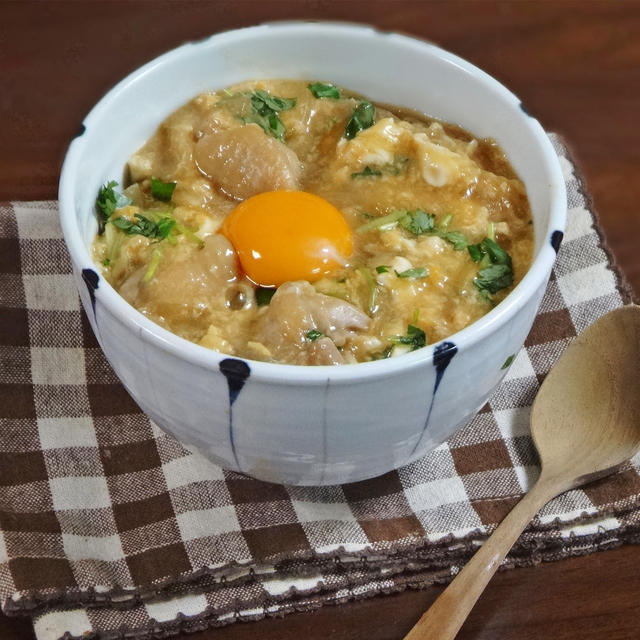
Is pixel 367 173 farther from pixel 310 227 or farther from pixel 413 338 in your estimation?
pixel 413 338

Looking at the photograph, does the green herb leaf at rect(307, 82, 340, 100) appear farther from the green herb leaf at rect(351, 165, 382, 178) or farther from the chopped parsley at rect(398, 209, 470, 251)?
the chopped parsley at rect(398, 209, 470, 251)

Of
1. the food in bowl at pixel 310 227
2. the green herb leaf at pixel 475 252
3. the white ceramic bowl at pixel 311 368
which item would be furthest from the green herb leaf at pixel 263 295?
the green herb leaf at pixel 475 252

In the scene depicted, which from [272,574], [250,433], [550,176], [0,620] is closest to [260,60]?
[550,176]

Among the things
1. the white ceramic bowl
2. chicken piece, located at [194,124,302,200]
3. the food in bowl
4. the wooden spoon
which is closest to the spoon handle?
the wooden spoon

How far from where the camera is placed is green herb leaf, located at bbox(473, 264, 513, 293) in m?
1.82

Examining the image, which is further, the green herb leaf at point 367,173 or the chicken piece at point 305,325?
the green herb leaf at point 367,173

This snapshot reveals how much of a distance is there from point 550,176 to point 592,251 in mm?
713

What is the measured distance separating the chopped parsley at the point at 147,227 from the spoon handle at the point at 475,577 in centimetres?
87

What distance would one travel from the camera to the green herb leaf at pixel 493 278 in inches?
71.8

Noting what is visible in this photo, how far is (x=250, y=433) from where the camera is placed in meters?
1.64

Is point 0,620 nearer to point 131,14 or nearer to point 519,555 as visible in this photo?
point 519,555

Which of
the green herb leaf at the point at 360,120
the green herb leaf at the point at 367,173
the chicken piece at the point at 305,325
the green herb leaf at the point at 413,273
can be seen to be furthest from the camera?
the green herb leaf at the point at 360,120

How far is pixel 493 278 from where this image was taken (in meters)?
1.83

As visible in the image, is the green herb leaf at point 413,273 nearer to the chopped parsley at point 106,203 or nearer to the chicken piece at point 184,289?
the chicken piece at point 184,289
